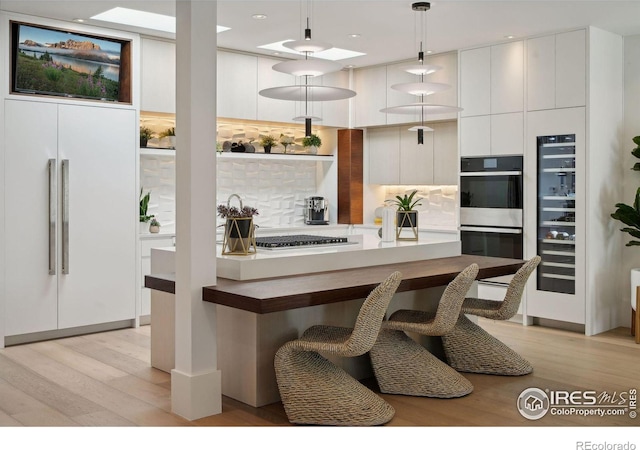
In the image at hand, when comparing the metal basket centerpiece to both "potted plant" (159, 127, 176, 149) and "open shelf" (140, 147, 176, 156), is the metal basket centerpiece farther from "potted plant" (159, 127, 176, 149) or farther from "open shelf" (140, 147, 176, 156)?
"potted plant" (159, 127, 176, 149)

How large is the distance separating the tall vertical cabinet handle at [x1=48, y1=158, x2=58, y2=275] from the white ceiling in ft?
4.05

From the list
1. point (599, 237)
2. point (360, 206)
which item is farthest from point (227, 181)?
point (599, 237)

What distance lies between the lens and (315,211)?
789 cm

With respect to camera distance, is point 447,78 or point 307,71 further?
point 447,78

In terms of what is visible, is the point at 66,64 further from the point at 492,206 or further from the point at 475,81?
the point at 492,206

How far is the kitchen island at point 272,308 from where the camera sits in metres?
3.68

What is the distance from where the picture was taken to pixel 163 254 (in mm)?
4918

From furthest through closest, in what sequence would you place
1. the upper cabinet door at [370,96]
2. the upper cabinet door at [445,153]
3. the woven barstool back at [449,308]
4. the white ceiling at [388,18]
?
the upper cabinet door at [370,96] < the upper cabinet door at [445,153] < the white ceiling at [388,18] < the woven barstool back at [449,308]

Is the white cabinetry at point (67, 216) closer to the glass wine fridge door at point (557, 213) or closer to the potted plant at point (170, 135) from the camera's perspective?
the potted plant at point (170, 135)

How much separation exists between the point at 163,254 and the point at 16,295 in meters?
1.47

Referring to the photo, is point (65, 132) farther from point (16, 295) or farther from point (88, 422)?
point (88, 422)

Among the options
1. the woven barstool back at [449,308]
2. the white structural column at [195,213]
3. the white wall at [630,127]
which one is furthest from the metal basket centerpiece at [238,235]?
the white wall at [630,127]

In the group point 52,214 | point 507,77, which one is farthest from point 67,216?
point 507,77

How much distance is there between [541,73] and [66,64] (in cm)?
403
